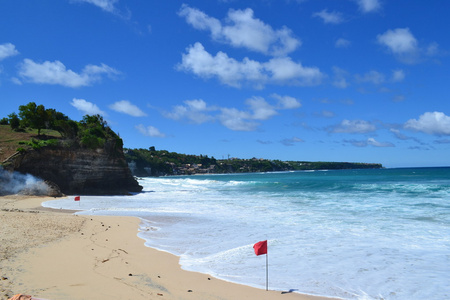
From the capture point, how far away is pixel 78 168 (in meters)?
31.3

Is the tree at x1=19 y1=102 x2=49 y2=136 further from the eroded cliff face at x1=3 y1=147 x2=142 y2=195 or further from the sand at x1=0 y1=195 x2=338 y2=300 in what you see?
the sand at x1=0 y1=195 x2=338 y2=300

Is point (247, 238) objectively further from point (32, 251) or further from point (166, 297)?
point (32, 251)

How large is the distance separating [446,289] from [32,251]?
924cm

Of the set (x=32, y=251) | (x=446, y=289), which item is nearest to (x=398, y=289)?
(x=446, y=289)

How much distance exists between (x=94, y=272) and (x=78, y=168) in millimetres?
27526

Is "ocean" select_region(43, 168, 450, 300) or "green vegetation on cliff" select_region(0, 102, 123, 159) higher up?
"green vegetation on cliff" select_region(0, 102, 123, 159)

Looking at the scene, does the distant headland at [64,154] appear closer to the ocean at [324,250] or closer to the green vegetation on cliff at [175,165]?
the ocean at [324,250]

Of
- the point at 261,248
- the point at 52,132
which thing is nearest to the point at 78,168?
the point at 52,132

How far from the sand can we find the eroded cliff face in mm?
20440

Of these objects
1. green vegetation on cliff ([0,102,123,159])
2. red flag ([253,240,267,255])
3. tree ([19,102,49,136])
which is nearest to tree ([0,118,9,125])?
green vegetation on cliff ([0,102,123,159])

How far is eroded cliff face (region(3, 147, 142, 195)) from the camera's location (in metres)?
28.1

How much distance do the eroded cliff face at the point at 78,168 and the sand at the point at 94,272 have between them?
67.1 feet

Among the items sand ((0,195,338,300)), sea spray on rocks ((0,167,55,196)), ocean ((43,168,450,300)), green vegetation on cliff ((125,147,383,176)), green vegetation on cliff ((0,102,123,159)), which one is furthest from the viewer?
green vegetation on cliff ((125,147,383,176))

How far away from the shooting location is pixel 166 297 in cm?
548
